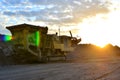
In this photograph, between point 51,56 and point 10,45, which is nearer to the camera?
point 10,45

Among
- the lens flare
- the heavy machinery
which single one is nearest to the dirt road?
the heavy machinery

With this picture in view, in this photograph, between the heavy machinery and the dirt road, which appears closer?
the dirt road

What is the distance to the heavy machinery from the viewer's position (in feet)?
135

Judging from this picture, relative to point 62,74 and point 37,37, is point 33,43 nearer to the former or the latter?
point 37,37

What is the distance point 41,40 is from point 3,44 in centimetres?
595

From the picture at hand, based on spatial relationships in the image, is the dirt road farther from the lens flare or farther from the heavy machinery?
the lens flare

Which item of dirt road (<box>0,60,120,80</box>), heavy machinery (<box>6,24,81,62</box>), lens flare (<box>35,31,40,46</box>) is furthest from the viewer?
lens flare (<box>35,31,40,46</box>)

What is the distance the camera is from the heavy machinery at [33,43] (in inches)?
1619

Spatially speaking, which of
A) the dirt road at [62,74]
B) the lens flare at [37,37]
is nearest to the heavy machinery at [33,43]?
the lens flare at [37,37]

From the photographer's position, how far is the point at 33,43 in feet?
140

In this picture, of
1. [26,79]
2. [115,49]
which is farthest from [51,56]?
[115,49]

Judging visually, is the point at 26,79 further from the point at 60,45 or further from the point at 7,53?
the point at 60,45

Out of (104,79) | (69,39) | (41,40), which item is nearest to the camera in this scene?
(104,79)

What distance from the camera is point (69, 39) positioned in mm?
53688
